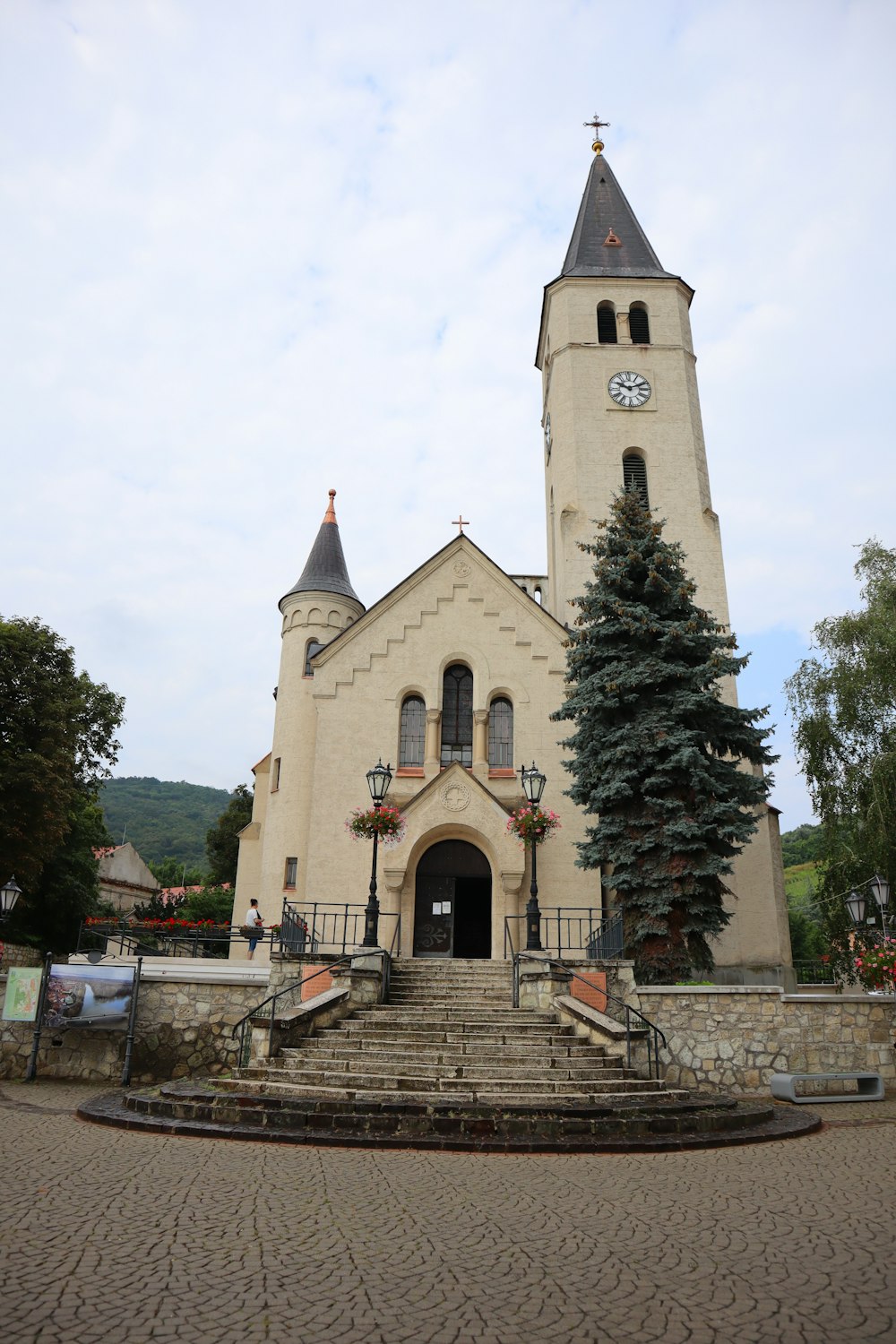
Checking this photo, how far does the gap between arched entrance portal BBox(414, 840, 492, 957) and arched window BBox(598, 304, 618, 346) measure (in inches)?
720

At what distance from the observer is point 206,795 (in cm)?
10338

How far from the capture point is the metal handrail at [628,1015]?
39.3 ft

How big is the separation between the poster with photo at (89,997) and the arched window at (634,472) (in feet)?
66.0

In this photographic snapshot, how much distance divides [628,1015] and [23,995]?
903cm

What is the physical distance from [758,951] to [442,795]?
8798mm

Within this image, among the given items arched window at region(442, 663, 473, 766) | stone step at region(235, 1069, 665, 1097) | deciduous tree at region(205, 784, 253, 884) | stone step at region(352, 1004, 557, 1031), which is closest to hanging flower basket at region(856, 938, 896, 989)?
stone step at region(235, 1069, 665, 1097)

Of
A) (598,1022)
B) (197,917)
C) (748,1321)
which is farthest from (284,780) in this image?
(197,917)

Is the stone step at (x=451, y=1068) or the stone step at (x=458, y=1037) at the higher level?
the stone step at (x=458, y=1037)

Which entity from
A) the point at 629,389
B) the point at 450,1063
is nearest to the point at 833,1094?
the point at 450,1063

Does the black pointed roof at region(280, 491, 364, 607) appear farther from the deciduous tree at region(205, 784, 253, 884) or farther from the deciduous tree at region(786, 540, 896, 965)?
the deciduous tree at region(205, 784, 253, 884)

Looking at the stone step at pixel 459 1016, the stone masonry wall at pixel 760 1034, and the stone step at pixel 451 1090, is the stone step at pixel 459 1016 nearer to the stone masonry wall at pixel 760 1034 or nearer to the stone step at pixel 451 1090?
the stone masonry wall at pixel 760 1034

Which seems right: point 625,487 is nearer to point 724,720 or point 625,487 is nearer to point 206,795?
point 724,720

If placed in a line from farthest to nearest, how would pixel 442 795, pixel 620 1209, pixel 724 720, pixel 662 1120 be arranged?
pixel 442 795 < pixel 724 720 < pixel 662 1120 < pixel 620 1209

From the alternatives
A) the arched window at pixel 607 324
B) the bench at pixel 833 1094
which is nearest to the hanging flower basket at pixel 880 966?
the bench at pixel 833 1094
